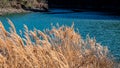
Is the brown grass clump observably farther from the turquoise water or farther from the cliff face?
the cliff face

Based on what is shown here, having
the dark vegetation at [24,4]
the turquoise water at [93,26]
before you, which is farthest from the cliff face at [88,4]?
the turquoise water at [93,26]

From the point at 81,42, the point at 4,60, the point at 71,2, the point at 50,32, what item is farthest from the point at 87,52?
the point at 71,2

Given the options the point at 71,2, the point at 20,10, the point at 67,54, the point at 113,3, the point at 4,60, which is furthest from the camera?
the point at 71,2

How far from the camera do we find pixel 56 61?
474cm

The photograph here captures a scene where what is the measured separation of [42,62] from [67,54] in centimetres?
99

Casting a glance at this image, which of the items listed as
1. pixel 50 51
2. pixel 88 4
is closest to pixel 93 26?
pixel 50 51

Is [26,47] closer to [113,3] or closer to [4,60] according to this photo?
[4,60]

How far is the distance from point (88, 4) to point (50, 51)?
82905mm

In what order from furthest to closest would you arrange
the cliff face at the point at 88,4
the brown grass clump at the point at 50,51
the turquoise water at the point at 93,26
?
1. the cliff face at the point at 88,4
2. the turquoise water at the point at 93,26
3. the brown grass clump at the point at 50,51

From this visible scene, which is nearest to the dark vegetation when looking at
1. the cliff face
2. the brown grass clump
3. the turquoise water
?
the cliff face

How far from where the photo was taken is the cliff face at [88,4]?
80.1 meters

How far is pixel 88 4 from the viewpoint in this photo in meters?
87.6

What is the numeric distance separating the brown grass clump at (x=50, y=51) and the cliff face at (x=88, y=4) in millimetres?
70409

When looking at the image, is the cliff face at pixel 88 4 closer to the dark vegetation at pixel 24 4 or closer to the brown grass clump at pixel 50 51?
the dark vegetation at pixel 24 4
